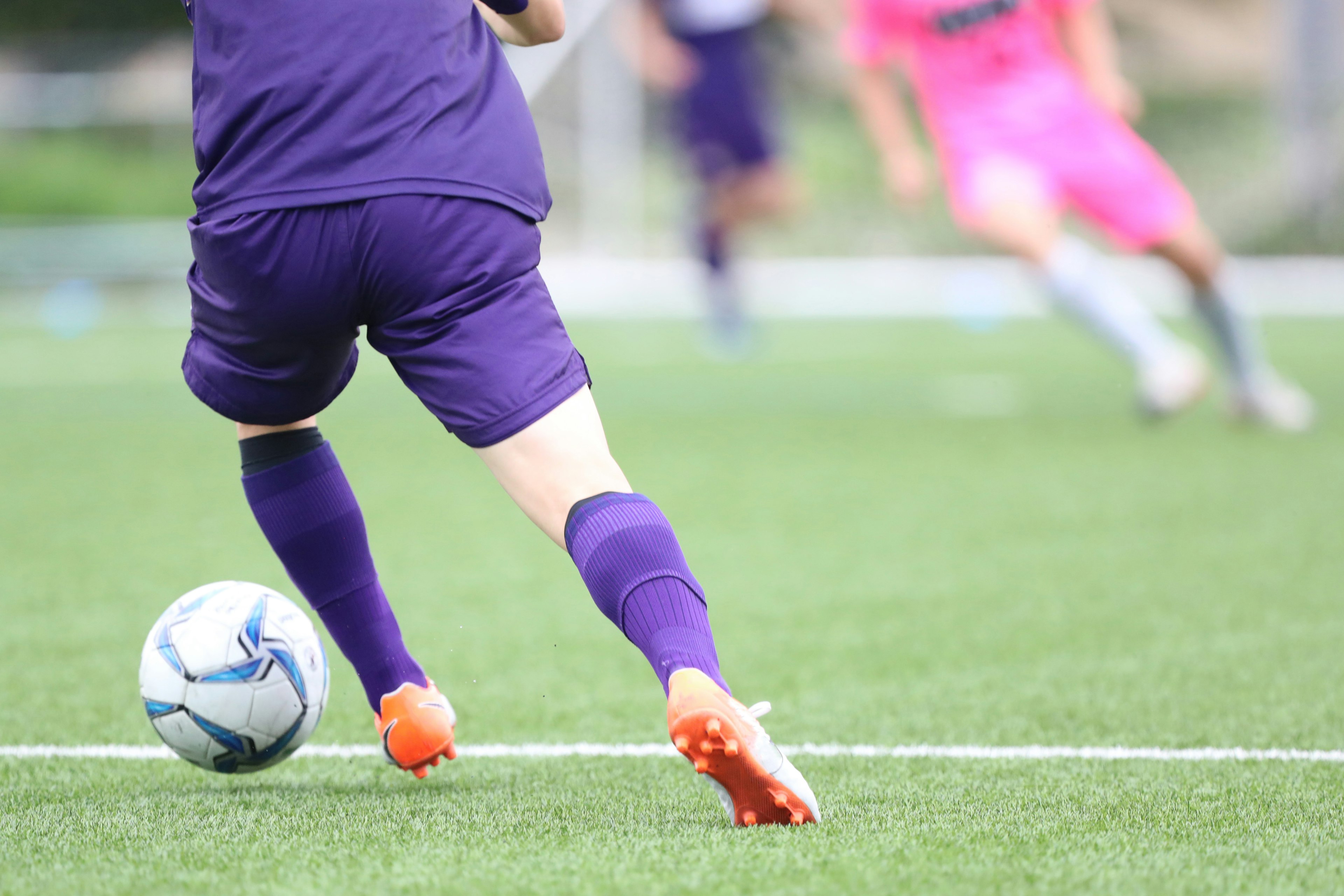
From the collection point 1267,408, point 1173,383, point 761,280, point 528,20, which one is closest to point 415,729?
point 528,20

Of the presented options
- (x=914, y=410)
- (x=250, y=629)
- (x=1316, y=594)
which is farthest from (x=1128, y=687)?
(x=914, y=410)

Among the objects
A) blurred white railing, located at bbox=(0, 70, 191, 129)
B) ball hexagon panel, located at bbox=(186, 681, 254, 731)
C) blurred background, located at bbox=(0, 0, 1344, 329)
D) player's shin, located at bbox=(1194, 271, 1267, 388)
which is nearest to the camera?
ball hexagon panel, located at bbox=(186, 681, 254, 731)

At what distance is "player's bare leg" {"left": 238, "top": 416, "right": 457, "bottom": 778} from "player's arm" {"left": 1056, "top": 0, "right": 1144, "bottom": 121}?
4.30m

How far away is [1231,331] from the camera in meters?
6.41

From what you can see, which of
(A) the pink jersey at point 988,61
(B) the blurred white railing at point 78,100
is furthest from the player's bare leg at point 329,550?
(B) the blurred white railing at point 78,100

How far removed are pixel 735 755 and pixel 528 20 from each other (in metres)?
1.02

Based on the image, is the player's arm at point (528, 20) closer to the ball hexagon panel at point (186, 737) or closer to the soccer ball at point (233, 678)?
the soccer ball at point (233, 678)

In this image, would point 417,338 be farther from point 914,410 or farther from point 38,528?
point 914,410

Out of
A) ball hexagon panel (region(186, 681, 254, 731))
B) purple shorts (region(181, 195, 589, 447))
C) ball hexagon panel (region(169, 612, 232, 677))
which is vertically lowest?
ball hexagon panel (region(186, 681, 254, 731))

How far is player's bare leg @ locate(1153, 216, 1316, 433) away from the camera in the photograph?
6176mm

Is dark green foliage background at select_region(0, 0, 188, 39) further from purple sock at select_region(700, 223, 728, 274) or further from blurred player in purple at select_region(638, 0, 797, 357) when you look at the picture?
purple sock at select_region(700, 223, 728, 274)

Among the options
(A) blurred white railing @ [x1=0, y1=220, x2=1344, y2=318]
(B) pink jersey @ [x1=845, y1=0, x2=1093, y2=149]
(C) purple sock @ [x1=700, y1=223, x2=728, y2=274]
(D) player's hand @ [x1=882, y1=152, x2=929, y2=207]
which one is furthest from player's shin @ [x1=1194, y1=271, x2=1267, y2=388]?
(A) blurred white railing @ [x1=0, y1=220, x2=1344, y2=318]

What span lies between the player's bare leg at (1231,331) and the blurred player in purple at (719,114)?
408cm

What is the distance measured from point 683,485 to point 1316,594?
2478mm
